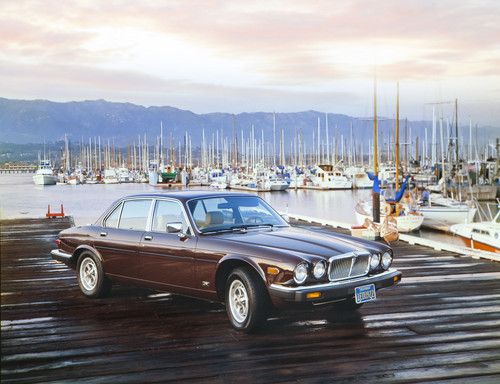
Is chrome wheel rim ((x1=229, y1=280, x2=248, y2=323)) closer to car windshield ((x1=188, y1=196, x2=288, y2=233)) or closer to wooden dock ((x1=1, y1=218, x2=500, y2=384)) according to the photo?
wooden dock ((x1=1, y1=218, x2=500, y2=384))

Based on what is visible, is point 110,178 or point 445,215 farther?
point 110,178

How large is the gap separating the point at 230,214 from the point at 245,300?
4.75 ft

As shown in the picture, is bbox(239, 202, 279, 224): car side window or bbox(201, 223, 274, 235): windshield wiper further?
bbox(239, 202, 279, 224): car side window

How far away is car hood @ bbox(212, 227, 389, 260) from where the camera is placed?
6875mm

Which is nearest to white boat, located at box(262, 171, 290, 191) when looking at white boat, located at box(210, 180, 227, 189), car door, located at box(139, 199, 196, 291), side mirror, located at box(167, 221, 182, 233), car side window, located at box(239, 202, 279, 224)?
white boat, located at box(210, 180, 227, 189)

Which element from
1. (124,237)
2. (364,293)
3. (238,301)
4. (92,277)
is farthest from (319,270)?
(92,277)

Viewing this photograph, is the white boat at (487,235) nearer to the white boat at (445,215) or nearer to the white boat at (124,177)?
the white boat at (445,215)

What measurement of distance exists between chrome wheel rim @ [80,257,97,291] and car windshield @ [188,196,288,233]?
6.64ft

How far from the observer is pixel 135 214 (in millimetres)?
8703

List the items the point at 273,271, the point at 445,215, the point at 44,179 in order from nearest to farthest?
1. the point at 273,271
2. the point at 445,215
3. the point at 44,179

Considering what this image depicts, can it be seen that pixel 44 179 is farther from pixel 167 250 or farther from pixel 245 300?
pixel 245 300

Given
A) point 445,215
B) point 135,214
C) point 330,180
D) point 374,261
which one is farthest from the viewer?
point 330,180

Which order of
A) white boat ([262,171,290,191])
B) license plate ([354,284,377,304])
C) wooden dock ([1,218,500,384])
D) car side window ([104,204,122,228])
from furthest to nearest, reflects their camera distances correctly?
white boat ([262,171,290,191])
car side window ([104,204,122,228])
license plate ([354,284,377,304])
wooden dock ([1,218,500,384])

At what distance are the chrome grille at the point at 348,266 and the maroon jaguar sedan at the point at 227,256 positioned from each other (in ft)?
0.04
